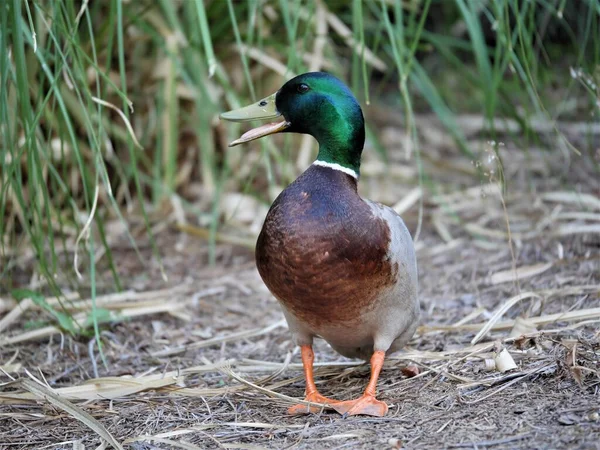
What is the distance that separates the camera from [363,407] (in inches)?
104

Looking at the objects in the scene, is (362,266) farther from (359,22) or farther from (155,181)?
(155,181)

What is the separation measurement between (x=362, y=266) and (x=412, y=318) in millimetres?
406

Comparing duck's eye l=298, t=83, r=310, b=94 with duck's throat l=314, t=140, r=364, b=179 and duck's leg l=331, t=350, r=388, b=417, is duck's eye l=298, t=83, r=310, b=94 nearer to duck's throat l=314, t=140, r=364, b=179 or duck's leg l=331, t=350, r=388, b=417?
duck's throat l=314, t=140, r=364, b=179

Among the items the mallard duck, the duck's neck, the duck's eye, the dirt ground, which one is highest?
the duck's eye

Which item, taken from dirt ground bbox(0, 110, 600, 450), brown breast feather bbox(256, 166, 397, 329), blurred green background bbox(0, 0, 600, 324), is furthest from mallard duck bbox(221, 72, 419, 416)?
blurred green background bbox(0, 0, 600, 324)

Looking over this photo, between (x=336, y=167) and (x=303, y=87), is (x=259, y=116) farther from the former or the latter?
(x=336, y=167)

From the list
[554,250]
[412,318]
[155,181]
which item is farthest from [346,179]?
[155,181]

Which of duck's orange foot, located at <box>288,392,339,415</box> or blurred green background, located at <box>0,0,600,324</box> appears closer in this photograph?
duck's orange foot, located at <box>288,392,339,415</box>

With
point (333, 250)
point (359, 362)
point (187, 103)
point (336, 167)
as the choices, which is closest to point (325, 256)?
point (333, 250)

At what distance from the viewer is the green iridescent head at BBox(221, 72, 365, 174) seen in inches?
116

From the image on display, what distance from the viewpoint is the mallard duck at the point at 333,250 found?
267 cm

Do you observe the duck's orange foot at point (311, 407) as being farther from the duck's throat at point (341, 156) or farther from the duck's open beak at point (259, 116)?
the duck's open beak at point (259, 116)

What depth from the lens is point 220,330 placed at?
380 cm

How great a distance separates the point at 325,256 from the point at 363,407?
0.46 m
